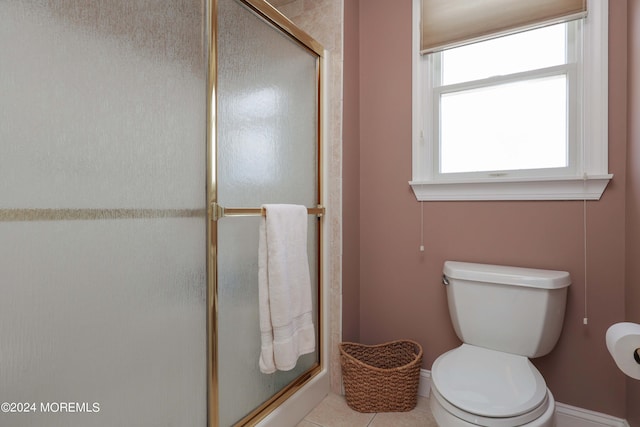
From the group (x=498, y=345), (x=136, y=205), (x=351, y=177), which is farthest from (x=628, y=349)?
(x=136, y=205)

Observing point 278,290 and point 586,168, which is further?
point 586,168

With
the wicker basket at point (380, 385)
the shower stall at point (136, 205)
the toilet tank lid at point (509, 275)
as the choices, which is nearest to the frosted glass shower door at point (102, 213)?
the shower stall at point (136, 205)

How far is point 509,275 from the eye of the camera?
1443 millimetres

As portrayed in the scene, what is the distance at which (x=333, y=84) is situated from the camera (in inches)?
73.6

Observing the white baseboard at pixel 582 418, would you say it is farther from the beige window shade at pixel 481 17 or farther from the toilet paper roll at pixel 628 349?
the beige window shade at pixel 481 17

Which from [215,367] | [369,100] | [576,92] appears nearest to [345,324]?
[215,367]

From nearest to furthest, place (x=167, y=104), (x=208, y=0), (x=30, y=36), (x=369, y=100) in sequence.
→ (x=30, y=36) → (x=167, y=104) → (x=208, y=0) → (x=369, y=100)

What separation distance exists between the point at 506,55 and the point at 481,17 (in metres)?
0.23

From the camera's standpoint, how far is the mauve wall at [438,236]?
146 cm

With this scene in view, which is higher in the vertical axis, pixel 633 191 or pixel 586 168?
pixel 586 168

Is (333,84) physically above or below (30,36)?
above

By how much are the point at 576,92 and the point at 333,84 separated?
3.78 feet

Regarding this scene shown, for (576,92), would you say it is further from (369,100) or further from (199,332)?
(199,332)

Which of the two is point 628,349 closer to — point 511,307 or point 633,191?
point 511,307
